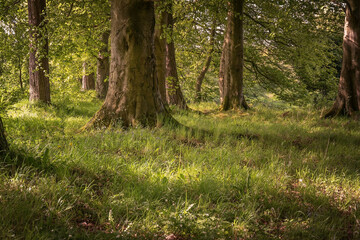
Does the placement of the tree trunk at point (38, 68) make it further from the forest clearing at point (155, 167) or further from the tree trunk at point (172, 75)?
the tree trunk at point (172, 75)

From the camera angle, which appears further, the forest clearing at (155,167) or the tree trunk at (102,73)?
the tree trunk at (102,73)

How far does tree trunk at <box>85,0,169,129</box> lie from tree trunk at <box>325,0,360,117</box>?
715 cm

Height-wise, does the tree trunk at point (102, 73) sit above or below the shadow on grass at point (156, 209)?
above

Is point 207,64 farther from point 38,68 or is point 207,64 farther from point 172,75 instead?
point 38,68

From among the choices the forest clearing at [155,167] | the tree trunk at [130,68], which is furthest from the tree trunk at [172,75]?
the tree trunk at [130,68]

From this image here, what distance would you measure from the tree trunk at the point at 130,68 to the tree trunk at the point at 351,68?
23.5 ft

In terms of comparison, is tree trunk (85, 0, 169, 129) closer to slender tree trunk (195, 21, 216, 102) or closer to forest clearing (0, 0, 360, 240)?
forest clearing (0, 0, 360, 240)

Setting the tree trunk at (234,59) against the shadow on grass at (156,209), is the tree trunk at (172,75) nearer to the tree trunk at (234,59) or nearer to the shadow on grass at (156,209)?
the tree trunk at (234,59)

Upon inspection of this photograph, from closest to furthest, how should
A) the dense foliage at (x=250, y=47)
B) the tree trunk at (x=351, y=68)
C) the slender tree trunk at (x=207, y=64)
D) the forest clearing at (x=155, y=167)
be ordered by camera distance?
the forest clearing at (x=155, y=167) < the tree trunk at (x=351, y=68) < the dense foliage at (x=250, y=47) < the slender tree trunk at (x=207, y=64)

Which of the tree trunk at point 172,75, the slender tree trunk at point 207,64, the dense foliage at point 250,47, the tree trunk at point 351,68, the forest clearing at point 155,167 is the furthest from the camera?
the slender tree trunk at point 207,64

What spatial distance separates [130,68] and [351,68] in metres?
8.30

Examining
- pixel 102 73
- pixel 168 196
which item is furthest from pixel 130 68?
pixel 102 73

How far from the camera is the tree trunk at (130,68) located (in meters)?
6.49

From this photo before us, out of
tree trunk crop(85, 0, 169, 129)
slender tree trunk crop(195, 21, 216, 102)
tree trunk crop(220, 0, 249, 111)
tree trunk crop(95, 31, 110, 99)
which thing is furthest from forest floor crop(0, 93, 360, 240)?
slender tree trunk crop(195, 21, 216, 102)
